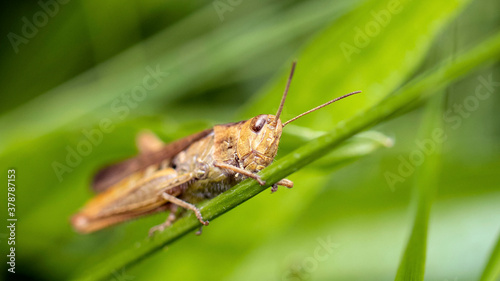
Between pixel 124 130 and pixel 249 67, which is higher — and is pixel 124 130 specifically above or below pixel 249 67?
below

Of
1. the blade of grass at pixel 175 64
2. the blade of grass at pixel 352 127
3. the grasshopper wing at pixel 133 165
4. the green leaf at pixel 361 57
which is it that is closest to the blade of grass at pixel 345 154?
the blade of grass at pixel 352 127

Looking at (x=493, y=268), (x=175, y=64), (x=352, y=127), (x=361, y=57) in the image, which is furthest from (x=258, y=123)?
(x=175, y=64)

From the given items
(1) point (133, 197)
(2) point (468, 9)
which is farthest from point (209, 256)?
(2) point (468, 9)

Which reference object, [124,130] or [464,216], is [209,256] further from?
[464,216]

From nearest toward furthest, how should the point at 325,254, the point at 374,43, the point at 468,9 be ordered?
the point at 374,43 → the point at 325,254 → the point at 468,9

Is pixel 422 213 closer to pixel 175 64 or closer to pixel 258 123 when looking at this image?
pixel 258 123

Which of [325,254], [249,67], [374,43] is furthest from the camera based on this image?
[249,67]

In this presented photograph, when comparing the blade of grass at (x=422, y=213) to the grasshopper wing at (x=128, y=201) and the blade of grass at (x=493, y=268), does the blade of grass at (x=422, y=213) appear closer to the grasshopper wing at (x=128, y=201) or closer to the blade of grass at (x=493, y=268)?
the blade of grass at (x=493, y=268)
